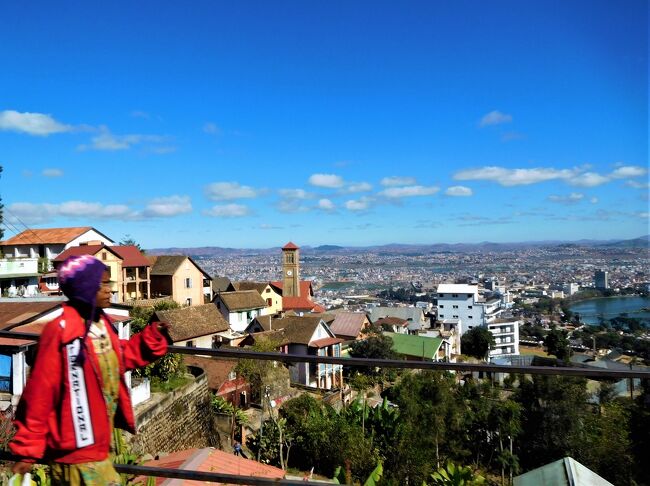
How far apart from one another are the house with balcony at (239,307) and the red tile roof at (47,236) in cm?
1139

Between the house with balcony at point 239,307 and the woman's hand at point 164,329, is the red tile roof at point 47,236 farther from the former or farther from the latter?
the woman's hand at point 164,329

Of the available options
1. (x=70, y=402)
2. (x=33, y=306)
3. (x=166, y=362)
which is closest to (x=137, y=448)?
(x=166, y=362)

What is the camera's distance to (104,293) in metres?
1.92

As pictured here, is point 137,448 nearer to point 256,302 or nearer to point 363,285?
point 256,302

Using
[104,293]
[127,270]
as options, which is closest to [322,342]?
[127,270]

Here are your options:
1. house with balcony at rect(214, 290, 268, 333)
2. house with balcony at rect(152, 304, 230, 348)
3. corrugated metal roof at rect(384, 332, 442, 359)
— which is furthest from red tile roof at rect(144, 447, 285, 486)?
corrugated metal roof at rect(384, 332, 442, 359)

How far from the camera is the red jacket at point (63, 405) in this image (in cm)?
169

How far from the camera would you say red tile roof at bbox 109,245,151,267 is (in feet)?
121

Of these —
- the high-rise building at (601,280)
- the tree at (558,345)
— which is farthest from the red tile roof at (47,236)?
the high-rise building at (601,280)

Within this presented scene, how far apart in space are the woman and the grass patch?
12.8 meters

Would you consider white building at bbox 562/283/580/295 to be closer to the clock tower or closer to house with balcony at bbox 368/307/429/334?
house with balcony at bbox 368/307/429/334

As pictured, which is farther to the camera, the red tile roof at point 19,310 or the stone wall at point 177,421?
the stone wall at point 177,421

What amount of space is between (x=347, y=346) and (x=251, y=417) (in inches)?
860

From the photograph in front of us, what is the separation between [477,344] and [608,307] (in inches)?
2092
